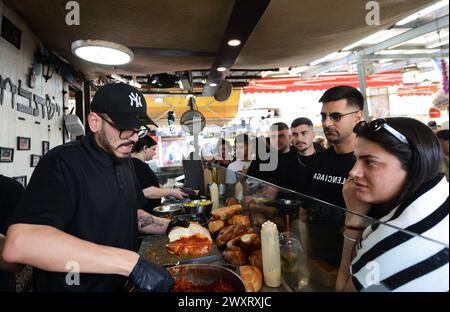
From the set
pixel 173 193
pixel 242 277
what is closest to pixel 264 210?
pixel 242 277

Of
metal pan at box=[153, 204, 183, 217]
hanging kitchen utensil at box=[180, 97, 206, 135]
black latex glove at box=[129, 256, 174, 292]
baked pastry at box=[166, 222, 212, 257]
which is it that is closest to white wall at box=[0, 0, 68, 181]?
metal pan at box=[153, 204, 183, 217]

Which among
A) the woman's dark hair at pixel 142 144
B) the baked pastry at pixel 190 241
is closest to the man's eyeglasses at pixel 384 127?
the baked pastry at pixel 190 241

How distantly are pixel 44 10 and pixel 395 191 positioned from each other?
10.7 ft

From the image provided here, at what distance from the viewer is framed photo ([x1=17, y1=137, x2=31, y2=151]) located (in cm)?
297

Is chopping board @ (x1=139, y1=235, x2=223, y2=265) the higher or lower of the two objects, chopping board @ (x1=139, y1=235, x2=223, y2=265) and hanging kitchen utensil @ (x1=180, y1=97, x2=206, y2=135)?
the lower

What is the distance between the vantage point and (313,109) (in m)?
7.69

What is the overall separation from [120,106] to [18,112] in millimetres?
2103

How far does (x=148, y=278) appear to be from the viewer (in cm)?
126

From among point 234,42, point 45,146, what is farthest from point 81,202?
point 45,146

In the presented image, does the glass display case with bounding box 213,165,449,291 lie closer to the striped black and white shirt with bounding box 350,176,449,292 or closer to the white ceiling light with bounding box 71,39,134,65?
the striped black and white shirt with bounding box 350,176,449,292

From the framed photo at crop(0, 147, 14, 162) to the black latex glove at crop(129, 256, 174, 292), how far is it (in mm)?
2254

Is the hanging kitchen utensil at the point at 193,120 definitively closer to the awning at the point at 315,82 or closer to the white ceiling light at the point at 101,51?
the awning at the point at 315,82

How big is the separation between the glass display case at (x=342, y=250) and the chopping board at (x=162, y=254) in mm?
353

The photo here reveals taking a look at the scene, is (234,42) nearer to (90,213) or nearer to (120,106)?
(120,106)
